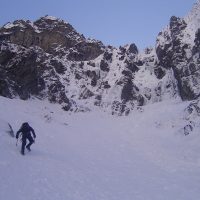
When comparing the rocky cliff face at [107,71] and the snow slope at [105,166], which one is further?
the rocky cliff face at [107,71]

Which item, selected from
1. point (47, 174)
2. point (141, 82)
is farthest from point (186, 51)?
point (47, 174)

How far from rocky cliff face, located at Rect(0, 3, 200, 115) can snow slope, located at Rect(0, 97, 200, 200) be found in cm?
1200

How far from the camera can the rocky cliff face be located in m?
45.2

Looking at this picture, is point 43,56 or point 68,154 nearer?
point 68,154

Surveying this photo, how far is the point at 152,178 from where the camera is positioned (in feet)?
51.1

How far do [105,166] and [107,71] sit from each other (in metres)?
42.8

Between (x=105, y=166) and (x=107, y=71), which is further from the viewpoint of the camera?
(x=107, y=71)

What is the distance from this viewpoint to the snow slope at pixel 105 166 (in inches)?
474

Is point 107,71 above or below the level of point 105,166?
above

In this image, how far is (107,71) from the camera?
196 ft

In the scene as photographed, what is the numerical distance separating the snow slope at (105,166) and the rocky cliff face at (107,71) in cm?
1200

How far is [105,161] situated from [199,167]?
5029 mm

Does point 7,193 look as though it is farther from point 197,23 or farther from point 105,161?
point 197,23

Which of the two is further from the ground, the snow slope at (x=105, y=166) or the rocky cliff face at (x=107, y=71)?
the rocky cliff face at (x=107, y=71)
